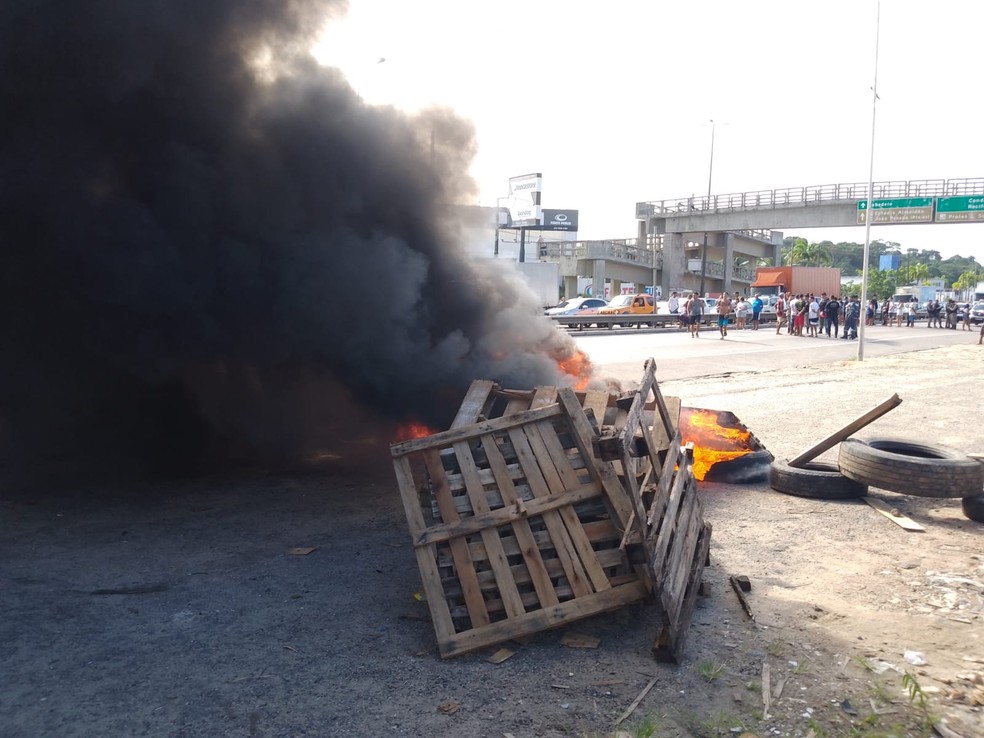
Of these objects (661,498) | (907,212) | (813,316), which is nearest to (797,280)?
(907,212)

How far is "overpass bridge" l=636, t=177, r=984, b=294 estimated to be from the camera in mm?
33469

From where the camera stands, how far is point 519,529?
4.23 meters

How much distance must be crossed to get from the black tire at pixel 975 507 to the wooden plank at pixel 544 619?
3977mm

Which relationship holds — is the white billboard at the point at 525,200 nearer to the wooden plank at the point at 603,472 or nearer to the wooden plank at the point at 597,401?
the wooden plank at the point at 597,401

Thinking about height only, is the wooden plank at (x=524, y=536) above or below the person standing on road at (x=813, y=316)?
below

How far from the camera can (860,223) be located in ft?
123

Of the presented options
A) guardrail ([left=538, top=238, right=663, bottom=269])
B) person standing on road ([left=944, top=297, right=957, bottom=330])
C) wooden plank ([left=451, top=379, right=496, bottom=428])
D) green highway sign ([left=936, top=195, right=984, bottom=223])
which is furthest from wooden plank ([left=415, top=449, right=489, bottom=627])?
guardrail ([left=538, top=238, right=663, bottom=269])

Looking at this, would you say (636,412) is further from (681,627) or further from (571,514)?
(681,627)

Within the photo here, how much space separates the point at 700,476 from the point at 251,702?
17.1 feet

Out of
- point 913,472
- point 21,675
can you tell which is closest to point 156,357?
point 21,675

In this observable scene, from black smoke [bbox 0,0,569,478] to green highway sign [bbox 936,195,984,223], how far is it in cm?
3373

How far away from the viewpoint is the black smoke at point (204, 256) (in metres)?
6.79

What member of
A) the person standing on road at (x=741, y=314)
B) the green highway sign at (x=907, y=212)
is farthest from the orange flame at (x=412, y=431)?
the person standing on road at (x=741, y=314)

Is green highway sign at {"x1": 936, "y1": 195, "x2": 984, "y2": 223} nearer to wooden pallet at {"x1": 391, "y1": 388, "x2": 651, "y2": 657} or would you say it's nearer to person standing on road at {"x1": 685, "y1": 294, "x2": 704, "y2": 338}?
person standing on road at {"x1": 685, "y1": 294, "x2": 704, "y2": 338}
